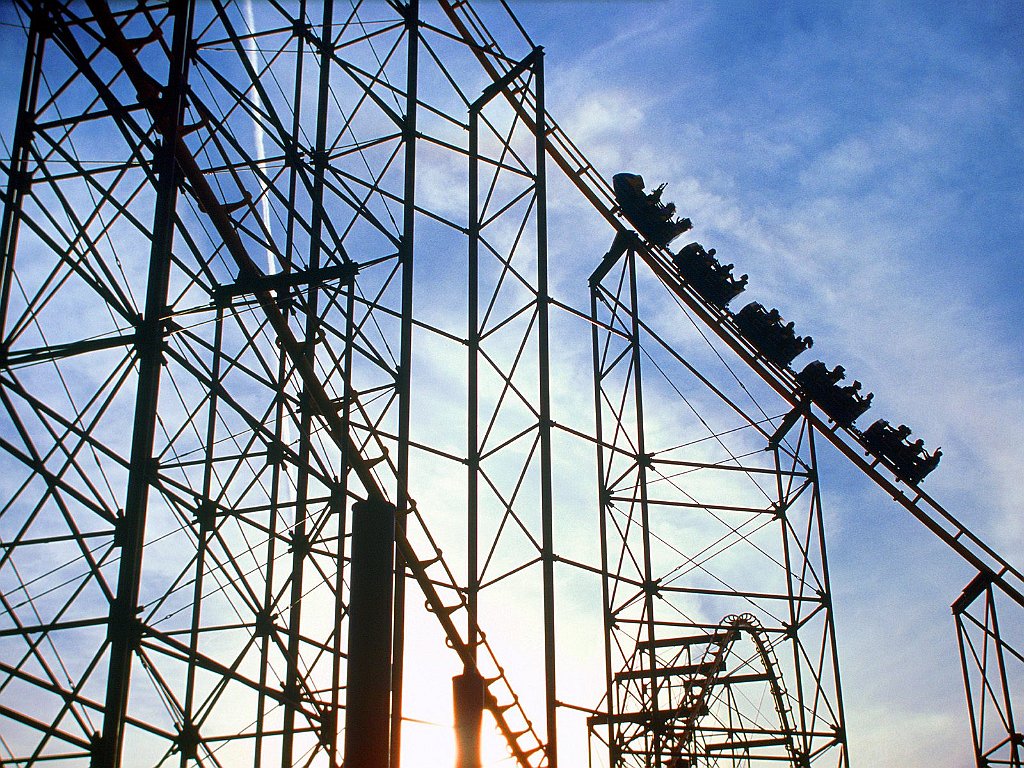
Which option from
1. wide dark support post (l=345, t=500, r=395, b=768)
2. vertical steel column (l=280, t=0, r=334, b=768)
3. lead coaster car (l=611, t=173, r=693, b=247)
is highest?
lead coaster car (l=611, t=173, r=693, b=247)

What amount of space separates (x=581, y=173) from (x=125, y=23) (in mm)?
11254

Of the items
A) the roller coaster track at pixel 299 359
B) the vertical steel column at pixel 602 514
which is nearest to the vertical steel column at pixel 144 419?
the roller coaster track at pixel 299 359

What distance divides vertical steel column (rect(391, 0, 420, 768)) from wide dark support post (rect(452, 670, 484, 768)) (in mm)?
845

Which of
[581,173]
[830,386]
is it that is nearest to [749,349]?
[830,386]

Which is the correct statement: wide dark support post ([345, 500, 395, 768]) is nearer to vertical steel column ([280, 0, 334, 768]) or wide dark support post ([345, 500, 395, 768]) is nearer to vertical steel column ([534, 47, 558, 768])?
vertical steel column ([280, 0, 334, 768])

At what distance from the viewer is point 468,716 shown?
14.4 metres

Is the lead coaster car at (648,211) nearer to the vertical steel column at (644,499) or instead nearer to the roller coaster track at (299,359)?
the vertical steel column at (644,499)

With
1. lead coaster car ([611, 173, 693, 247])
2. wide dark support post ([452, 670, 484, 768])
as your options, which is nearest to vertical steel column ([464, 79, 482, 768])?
wide dark support post ([452, 670, 484, 768])

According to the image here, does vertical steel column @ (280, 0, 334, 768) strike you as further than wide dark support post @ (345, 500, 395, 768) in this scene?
Yes

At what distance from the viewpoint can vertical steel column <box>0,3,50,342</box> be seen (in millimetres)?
11031

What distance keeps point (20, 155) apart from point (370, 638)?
20.6ft

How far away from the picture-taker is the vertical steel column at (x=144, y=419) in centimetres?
981

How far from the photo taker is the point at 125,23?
12859 millimetres

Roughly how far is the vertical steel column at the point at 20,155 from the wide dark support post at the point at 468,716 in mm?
7166
